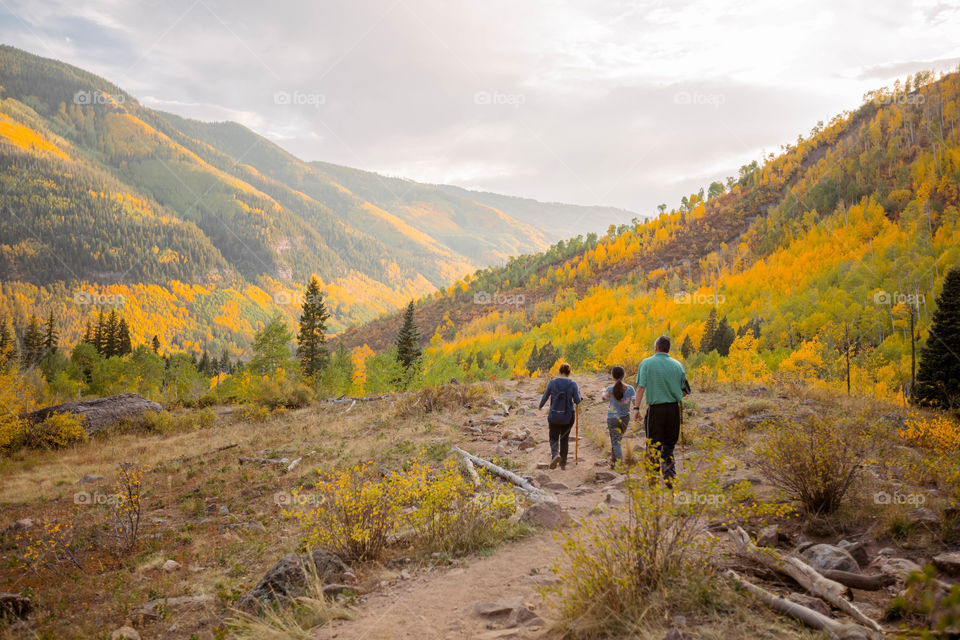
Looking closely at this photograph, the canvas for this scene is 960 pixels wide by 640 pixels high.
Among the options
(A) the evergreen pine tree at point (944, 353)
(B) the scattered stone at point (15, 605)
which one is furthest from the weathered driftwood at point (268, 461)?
(A) the evergreen pine tree at point (944, 353)

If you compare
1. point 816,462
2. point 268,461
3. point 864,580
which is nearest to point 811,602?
point 864,580

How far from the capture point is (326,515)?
6.46 m

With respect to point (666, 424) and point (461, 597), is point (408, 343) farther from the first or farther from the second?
point (461, 597)

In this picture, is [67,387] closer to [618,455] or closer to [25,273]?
[618,455]

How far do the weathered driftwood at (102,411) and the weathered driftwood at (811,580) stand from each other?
1199 inches

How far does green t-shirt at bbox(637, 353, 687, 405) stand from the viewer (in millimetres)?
7066

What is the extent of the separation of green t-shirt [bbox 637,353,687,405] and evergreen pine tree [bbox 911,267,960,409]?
26.4m

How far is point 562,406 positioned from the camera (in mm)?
9883

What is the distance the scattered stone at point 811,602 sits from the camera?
369 cm

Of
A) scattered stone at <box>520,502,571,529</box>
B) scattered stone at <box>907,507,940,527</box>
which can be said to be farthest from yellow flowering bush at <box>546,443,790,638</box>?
scattered stone at <box>907,507,940,527</box>

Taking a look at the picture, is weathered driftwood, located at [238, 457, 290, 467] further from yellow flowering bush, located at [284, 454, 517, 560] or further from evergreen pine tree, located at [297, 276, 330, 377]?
evergreen pine tree, located at [297, 276, 330, 377]

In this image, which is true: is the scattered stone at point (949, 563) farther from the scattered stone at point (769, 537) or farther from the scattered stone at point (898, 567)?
the scattered stone at point (769, 537)

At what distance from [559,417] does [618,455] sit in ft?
4.87

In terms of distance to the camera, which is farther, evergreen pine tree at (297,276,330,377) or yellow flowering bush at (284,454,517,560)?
evergreen pine tree at (297,276,330,377)
